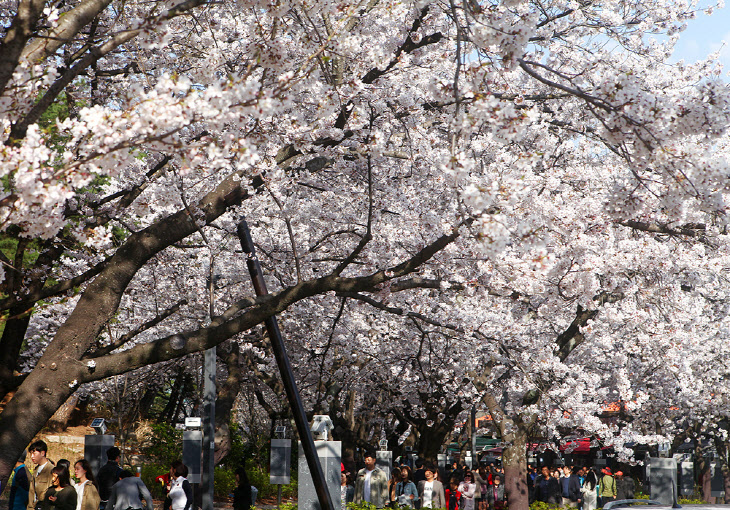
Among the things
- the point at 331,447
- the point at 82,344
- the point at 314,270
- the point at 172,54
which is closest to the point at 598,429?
the point at 314,270

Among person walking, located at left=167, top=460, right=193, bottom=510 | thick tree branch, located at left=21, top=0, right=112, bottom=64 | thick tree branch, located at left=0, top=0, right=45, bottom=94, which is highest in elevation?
thick tree branch, located at left=21, top=0, right=112, bottom=64

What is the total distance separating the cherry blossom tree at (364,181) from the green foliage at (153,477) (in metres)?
4.83

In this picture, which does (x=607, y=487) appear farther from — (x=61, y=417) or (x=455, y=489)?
(x=61, y=417)

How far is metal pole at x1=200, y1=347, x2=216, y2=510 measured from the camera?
11422 mm

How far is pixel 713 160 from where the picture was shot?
541cm

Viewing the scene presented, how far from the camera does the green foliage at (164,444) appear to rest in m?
23.6

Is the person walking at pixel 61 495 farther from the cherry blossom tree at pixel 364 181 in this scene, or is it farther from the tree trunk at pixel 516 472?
the tree trunk at pixel 516 472

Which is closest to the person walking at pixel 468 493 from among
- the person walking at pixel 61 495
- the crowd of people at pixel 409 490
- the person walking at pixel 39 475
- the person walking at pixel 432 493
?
the crowd of people at pixel 409 490

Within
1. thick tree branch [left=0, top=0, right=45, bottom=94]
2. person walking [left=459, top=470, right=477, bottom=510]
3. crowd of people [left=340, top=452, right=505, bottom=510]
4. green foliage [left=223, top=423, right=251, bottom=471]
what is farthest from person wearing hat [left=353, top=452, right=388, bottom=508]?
green foliage [left=223, top=423, right=251, bottom=471]

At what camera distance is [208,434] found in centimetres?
1148

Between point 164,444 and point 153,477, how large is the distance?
9.53 ft

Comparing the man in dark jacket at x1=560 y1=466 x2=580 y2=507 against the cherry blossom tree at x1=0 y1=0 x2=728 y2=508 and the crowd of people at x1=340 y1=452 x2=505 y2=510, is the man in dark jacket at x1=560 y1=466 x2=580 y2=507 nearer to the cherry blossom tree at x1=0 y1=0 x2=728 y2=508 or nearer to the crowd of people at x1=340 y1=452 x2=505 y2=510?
the cherry blossom tree at x1=0 y1=0 x2=728 y2=508

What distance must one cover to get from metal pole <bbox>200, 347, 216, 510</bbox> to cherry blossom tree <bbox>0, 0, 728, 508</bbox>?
5.02ft

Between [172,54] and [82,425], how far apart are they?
2309 centimetres
